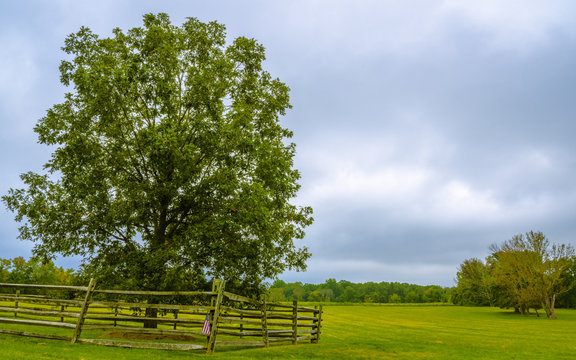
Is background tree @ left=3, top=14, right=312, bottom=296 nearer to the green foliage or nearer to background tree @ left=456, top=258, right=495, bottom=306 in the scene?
the green foliage

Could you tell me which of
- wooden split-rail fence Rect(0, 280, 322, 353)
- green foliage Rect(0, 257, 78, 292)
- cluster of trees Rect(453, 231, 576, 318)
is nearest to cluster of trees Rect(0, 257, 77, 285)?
green foliage Rect(0, 257, 78, 292)

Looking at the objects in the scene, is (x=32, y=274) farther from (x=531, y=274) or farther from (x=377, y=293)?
(x=377, y=293)

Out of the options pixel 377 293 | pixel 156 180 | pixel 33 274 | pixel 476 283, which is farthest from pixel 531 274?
pixel 377 293

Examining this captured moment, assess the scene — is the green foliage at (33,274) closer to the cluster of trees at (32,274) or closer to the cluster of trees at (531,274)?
the cluster of trees at (32,274)

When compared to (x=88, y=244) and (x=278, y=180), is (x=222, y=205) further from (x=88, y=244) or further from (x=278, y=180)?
(x=88, y=244)

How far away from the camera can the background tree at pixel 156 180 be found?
16.5m

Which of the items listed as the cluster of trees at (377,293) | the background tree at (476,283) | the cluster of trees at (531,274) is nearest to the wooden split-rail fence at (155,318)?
the cluster of trees at (531,274)

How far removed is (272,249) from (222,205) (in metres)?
3.18

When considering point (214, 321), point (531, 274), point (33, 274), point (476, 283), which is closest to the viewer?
point (214, 321)

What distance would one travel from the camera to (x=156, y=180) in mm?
17906

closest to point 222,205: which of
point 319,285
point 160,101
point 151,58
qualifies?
point 160,101

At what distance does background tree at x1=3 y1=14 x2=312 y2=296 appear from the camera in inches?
651

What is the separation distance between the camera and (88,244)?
18.2m

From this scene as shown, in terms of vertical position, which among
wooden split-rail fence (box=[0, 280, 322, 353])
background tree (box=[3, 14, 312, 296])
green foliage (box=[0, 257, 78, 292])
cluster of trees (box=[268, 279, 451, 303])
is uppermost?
background tree (box=[3, 14, 312, 296])
